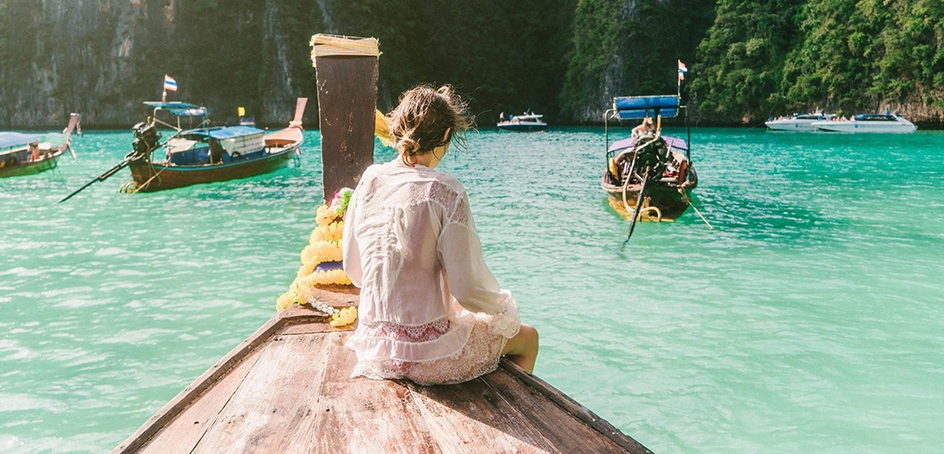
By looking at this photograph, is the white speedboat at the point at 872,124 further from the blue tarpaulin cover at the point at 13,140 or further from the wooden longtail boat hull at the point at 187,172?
the blue tarpaulin cover at the point at 13,140

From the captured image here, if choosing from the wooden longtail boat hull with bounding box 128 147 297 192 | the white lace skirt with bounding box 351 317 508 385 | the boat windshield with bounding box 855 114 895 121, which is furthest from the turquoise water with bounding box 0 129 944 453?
the boat windshield with bounding box 855 114 895 121

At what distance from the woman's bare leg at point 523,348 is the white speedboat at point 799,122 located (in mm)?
36662

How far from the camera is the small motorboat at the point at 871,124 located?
30516 mm

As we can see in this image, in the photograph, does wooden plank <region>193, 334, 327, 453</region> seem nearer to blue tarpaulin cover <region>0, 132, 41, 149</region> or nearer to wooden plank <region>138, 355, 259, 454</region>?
wooden plank <region>138, 355, 259, 454</region>

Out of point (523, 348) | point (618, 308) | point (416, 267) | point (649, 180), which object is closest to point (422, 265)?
point (416, 267)

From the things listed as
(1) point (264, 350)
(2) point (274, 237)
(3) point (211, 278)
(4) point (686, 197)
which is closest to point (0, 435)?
(1) point (264, 350)

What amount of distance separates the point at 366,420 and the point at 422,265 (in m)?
0.51

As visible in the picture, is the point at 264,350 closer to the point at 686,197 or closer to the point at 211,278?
the point at 211,278

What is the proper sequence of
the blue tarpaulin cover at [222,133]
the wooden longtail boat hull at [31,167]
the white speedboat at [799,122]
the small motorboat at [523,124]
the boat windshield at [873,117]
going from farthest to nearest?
the small motorboat at [523,124] < the white speedboat at [799,122] < the boat windshield at [873,117] < the wooden longtail boat hull at [31,167] < the blue tarpaulin cover at [222,133]

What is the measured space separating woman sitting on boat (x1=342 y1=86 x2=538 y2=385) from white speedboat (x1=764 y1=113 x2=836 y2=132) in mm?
37016

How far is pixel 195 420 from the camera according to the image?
1932mm

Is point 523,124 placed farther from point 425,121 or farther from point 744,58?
point 425,121

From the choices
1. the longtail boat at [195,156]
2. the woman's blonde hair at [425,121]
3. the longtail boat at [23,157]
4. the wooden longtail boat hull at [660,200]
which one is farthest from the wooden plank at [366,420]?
the longtail boat at [23,157]

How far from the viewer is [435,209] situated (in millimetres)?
1878
